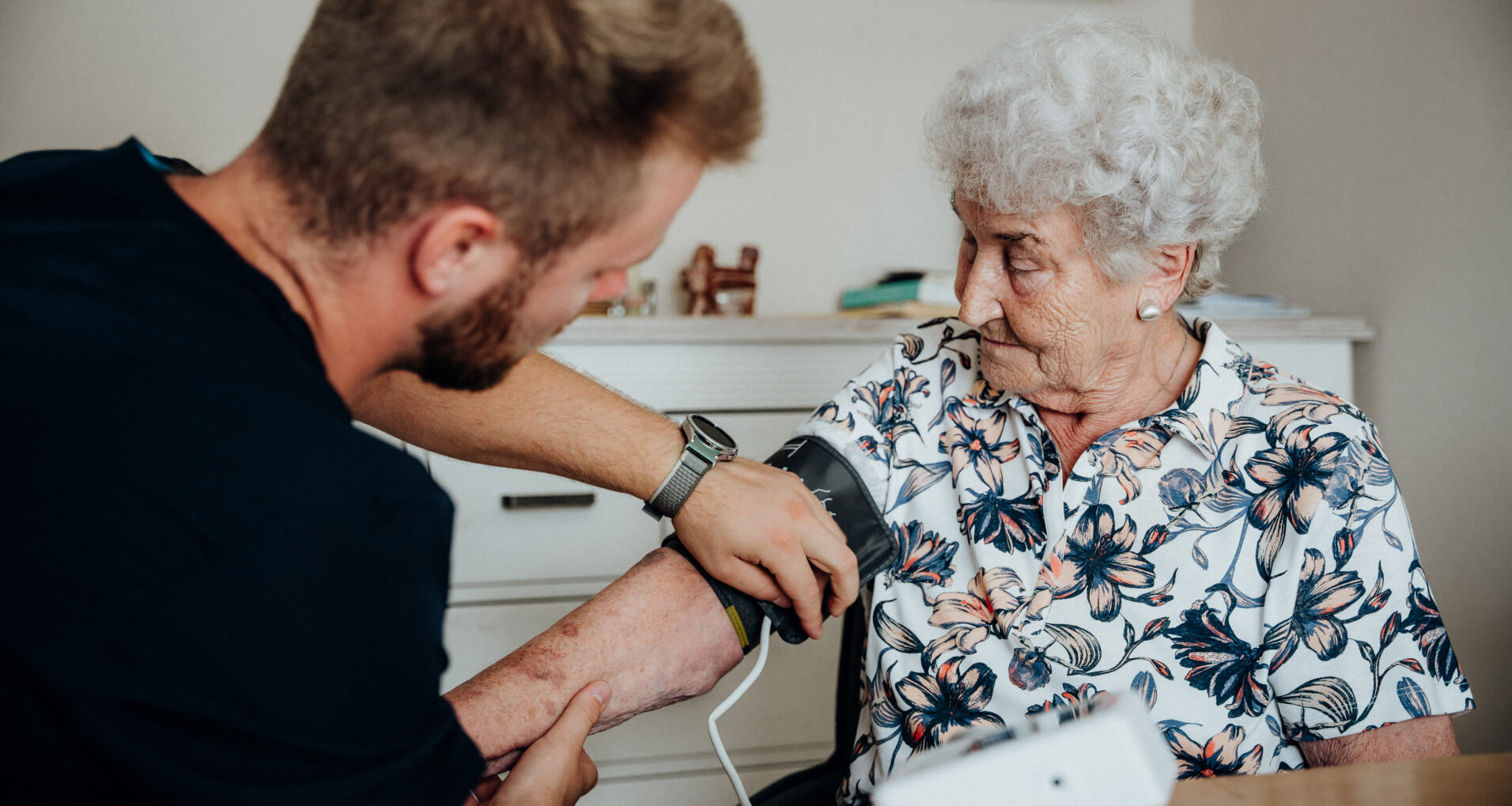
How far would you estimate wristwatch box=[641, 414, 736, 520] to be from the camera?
36.9 inches

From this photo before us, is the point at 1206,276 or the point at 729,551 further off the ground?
the point at 1206,276

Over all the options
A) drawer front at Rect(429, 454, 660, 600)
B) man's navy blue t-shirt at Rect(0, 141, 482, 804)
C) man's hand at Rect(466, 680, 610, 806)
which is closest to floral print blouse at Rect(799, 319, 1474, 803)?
man's hand at Rect(466, 680, 610, 806)

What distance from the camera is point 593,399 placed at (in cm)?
99

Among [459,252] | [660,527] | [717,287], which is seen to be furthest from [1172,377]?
[717,287]

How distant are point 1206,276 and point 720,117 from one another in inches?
26.7

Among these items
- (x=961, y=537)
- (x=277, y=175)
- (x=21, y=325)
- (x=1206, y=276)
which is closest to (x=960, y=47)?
(x=1206, y=276)

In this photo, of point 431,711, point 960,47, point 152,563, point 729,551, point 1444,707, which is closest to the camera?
point 152,563

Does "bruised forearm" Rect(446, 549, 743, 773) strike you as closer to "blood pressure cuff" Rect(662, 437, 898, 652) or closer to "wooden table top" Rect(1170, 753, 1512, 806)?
"blood pressure cuff" Rect(662, 437, 898, 652)

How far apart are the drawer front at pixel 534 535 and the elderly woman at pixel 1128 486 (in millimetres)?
713

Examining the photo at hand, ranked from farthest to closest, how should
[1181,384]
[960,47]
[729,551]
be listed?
[960,47] → [1181,384] → [729,551]

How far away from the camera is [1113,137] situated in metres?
0.93

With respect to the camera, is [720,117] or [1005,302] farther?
[1005,302]

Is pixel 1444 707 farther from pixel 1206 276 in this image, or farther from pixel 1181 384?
pixel 1206 276

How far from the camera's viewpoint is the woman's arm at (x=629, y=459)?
0.93 m
